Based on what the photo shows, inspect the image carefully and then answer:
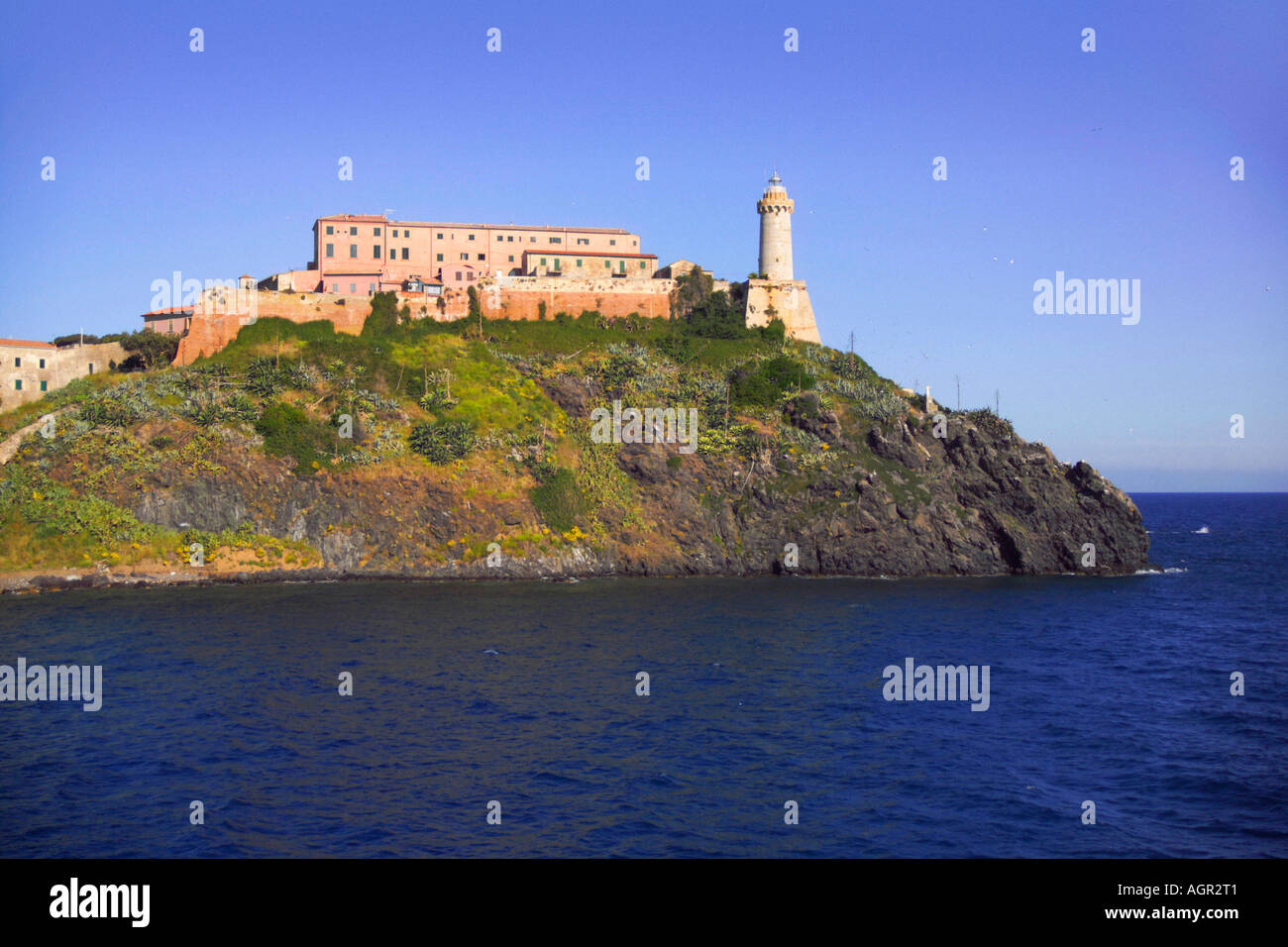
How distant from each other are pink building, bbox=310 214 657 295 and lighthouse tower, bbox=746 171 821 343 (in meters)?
11.3

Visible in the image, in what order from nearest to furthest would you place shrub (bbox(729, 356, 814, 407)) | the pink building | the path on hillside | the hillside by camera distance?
the hillside, the path on hillside, shrub (bbox(729, 356, 814, 407)), the pink building

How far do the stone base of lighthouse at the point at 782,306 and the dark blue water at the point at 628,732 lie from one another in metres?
39.0

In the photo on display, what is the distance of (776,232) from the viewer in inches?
3524

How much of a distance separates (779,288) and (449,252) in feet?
102

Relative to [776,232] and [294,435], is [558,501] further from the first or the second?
[776,232]

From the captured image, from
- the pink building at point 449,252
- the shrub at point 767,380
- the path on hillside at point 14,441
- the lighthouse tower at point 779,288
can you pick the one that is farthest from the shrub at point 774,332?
the path on hillside at point 14,441

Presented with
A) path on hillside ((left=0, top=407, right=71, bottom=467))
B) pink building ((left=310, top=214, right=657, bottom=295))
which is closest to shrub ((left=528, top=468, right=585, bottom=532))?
pink building ((left=310, top=214, right=657, bottom=295))

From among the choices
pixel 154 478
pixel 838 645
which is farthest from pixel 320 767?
pixel 154 478

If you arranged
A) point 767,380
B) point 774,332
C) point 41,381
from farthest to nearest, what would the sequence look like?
point 774,332 → point 767,380 → point 41,381

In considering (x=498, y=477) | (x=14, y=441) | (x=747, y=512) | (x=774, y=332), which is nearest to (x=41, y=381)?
(x=14, y=441)

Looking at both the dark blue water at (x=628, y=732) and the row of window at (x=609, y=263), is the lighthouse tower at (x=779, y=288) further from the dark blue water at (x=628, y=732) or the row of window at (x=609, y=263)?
the dark blue water at (x=628, y=732)

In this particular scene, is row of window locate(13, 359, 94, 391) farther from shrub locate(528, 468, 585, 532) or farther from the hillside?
shrub locate(528, 468, 585, 532)

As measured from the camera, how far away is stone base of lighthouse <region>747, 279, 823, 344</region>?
8950cm

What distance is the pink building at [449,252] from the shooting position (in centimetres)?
8650
